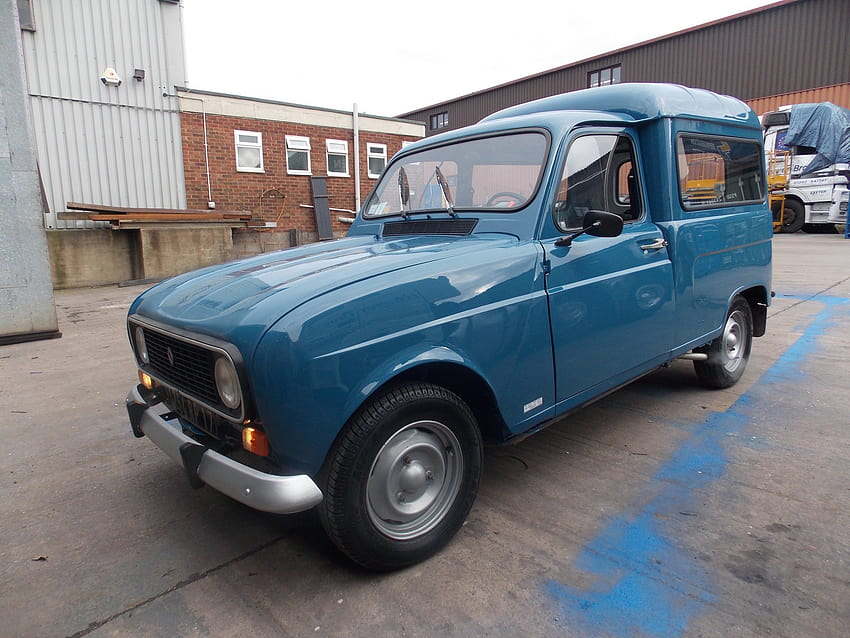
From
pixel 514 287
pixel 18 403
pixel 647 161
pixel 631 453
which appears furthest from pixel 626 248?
pixel 18 403

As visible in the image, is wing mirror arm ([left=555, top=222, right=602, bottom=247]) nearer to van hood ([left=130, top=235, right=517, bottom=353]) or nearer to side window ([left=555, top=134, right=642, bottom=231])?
side window ([left=555, top=134, right=642, bottom=231])

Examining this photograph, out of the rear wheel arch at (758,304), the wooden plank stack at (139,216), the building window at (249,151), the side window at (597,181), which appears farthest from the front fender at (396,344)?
the building window at (249,151)

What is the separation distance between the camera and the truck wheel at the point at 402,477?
1.97 m

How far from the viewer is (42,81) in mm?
11469

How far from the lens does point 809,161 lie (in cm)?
1742

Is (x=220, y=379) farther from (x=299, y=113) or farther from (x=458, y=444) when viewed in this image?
(x=299, y=113)

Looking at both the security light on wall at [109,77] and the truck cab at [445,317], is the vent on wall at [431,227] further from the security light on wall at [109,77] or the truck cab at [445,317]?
the security light on wall at [109,77]

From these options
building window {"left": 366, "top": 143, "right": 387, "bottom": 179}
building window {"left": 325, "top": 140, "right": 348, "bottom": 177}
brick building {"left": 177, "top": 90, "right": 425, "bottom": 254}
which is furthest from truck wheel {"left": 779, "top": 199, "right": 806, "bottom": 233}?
building window {"left": 325, "top": 140, "right": 348, "bottom": 177}

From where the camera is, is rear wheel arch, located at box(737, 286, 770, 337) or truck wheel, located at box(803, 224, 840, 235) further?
truck wheel, located at box(803, 224, 840, 235)

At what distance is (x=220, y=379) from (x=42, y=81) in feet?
42.5

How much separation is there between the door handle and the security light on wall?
13.1m

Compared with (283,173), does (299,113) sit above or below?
above

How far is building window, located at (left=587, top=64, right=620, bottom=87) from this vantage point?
27.2 metres

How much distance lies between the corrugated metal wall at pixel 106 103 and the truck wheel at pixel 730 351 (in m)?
12.0
